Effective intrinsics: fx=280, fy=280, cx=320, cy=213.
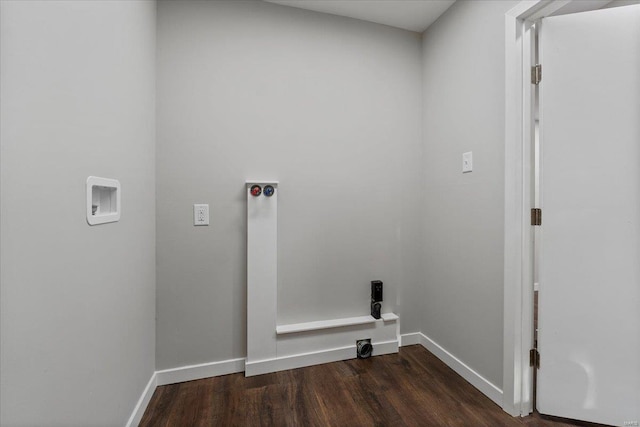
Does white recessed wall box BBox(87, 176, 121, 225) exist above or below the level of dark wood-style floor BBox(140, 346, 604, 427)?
above

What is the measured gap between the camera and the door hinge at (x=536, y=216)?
4.86 feet

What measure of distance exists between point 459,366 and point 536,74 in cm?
180

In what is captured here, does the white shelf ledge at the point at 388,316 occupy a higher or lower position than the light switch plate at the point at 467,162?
lower

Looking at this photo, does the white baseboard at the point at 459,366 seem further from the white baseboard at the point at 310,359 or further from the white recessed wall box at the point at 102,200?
the white recessed wall box at the point at 102,200

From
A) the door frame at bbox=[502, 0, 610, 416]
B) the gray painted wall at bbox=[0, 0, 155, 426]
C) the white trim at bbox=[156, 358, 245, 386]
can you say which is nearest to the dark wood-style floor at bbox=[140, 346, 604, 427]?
the white trim at bbox=[156, 358, 245, 386]

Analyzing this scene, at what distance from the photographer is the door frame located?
147 centimetres

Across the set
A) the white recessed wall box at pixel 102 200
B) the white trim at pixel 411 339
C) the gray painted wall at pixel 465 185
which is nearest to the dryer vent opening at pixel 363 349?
the white trim at pixel 411 339

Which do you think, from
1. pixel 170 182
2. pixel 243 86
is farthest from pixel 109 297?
pixel 243 86

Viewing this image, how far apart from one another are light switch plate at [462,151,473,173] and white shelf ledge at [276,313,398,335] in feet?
3.89

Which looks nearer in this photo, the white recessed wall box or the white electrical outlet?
the white recessed wall box

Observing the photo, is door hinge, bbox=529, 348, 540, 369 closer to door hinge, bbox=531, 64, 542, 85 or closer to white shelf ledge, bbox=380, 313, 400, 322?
white shelf ledge, bbox=380, 313, 400, 322

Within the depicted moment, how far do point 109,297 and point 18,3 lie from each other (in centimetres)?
97

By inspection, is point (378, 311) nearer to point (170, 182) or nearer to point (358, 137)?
point (358, 137)

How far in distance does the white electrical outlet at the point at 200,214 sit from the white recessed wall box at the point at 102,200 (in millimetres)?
592
